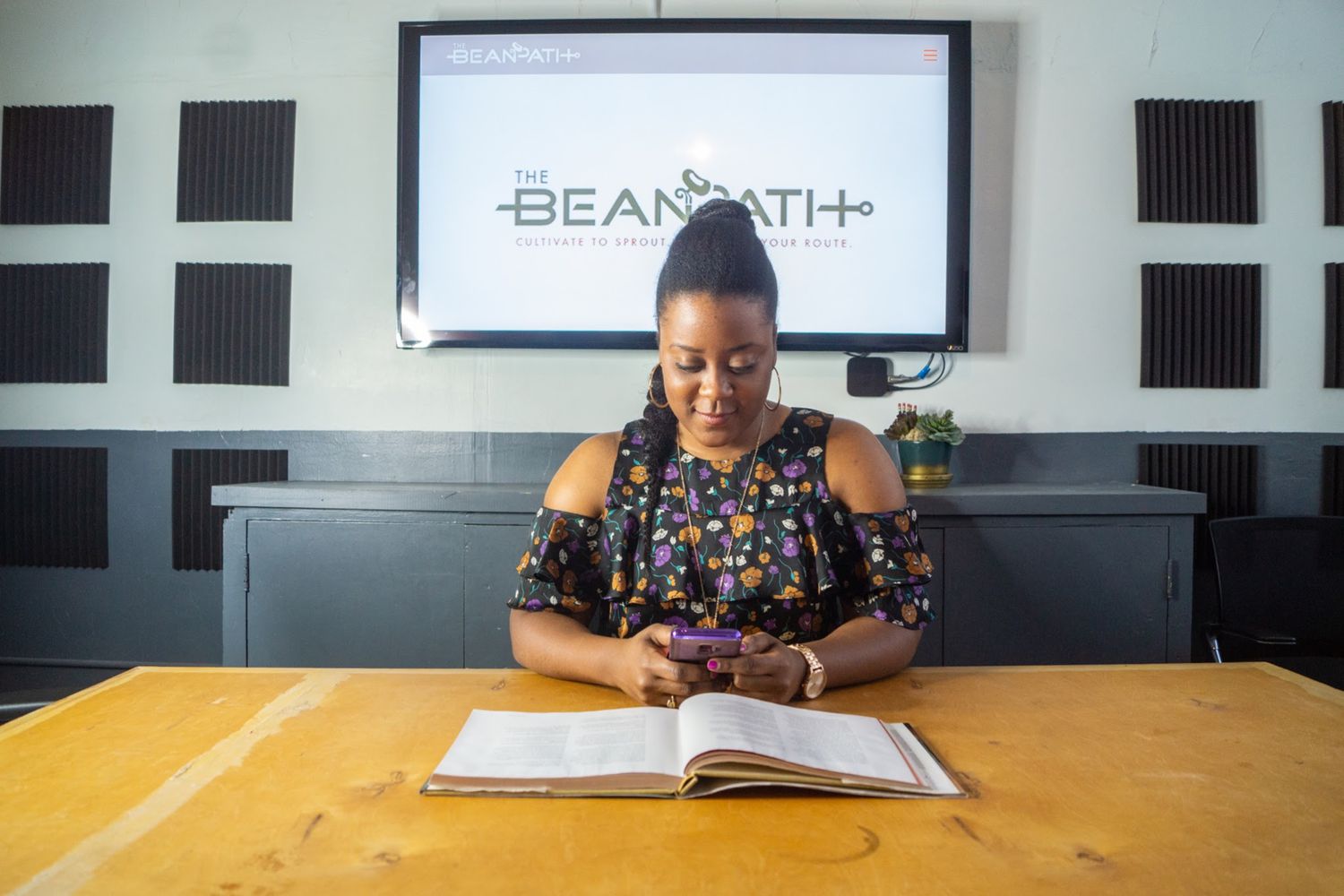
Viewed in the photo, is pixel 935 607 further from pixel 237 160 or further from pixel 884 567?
pixel 237 160

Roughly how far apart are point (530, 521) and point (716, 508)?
99 cm

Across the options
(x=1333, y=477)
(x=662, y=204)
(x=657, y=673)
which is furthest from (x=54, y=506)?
(x=1333, y=477)

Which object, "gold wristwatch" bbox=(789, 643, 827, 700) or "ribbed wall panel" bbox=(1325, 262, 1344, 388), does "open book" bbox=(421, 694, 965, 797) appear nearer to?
"gold wristwatch" bbox=(789, 643, 827, 700)

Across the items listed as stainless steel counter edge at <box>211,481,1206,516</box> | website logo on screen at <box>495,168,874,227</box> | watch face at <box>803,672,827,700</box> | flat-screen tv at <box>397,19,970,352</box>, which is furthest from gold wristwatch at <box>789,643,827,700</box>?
website logo on screen at <box>495,168,874,227</box>

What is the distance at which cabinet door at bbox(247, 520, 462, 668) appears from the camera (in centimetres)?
262

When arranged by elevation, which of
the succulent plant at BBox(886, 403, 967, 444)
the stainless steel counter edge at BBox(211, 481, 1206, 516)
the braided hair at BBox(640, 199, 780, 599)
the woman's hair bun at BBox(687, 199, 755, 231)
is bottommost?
the stainless steel counter edge at BBox(211, 481, 1206, 516)

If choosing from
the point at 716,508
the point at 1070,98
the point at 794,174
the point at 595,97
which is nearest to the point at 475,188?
the point at 595,97

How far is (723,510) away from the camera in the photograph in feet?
5.79

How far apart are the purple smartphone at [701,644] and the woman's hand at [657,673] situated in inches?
0.6

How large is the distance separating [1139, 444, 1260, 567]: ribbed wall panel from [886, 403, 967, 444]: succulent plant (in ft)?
2.52

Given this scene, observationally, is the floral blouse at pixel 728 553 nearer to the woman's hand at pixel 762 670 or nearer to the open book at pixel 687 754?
the woman's hand at pixel 762 670

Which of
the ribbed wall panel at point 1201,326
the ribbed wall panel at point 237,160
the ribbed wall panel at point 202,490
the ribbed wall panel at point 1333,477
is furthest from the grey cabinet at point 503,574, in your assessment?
Answer: the ribbed wall panel at point 237,160

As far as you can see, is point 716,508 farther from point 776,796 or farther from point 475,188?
point 475,188

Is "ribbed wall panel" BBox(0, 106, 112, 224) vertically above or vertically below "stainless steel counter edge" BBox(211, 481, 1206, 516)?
above
